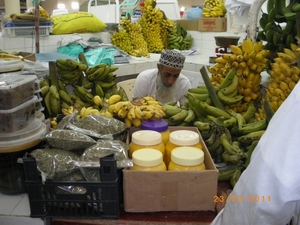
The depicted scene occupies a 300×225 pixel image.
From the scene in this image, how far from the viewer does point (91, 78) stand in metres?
2.00

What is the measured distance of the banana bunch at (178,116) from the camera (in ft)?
4.78

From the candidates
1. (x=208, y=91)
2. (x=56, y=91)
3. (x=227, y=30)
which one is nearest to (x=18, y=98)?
(x=56, y=91)

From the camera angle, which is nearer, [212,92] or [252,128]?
[252,128]

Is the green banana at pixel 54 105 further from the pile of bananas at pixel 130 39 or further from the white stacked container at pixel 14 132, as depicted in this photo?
the pile of bananas at pixel 130 39

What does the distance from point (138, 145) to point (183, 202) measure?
25 centimetres

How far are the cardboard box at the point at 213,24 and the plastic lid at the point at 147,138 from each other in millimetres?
3316

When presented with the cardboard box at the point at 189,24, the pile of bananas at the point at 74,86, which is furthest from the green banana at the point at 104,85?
the cardboard box at the point at 189,24

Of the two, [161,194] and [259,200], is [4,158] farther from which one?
[259,200]

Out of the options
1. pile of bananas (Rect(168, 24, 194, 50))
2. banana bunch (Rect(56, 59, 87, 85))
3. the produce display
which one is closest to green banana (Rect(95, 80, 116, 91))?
banana bunch (Rect(56, 59, 87, 85))

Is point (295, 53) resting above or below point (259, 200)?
above

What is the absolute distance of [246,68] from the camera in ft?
5.80

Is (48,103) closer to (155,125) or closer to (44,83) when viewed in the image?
(44,83)

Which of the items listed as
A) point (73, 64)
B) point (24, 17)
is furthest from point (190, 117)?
point (24, 17)

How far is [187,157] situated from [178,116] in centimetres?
45
